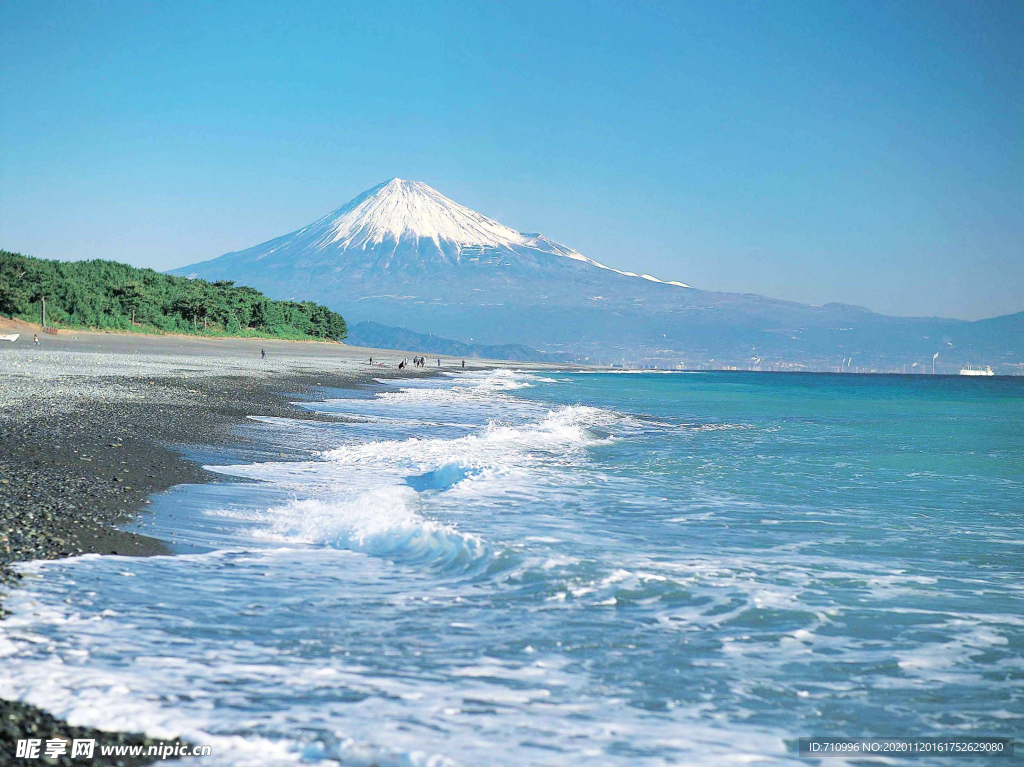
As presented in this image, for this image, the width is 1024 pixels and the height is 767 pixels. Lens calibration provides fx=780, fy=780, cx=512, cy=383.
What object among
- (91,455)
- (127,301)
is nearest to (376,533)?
(91,455)

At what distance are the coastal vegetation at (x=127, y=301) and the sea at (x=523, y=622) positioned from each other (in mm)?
65404

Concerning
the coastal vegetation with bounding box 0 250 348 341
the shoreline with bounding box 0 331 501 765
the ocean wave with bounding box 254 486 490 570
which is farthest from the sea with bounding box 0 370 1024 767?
the coastal vegetation with bounding box 0 250 348 341

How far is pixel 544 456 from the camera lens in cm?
1702

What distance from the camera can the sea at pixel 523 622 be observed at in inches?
171

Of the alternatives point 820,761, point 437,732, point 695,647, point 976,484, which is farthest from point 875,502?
point 437,732

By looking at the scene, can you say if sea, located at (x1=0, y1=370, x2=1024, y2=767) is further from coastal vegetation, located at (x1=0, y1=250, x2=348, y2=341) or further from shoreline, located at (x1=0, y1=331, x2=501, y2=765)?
coastal vegetation, located at (x1=0, y1=250, x2=348, y2=341)

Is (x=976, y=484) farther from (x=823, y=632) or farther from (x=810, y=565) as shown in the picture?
(x=823, y=632)

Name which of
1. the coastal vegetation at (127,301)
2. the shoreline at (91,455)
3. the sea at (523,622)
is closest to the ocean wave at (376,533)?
the sea at (523,622)

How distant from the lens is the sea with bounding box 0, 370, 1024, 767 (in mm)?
4355

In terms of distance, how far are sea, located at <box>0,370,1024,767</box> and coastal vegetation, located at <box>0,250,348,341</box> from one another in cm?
6540

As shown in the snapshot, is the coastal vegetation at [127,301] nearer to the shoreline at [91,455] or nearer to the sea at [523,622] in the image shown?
the shoreline at [91,455]

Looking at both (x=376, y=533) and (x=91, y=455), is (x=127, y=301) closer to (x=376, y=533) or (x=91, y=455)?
(x=91, y=455)

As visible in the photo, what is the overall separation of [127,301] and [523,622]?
83.0m

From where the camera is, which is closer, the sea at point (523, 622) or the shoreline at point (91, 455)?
the sea at point (523, 622)
